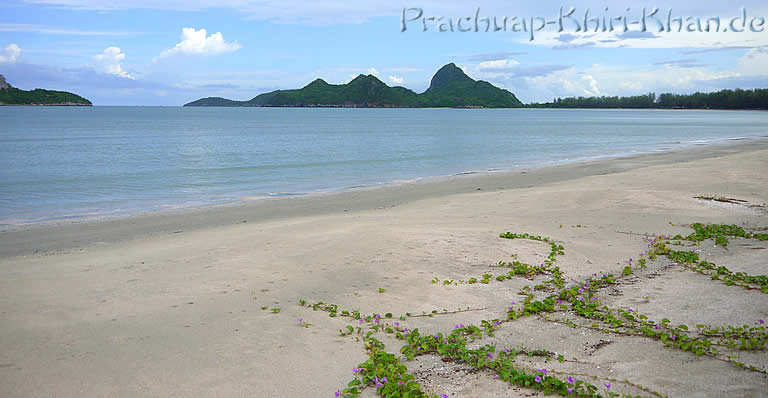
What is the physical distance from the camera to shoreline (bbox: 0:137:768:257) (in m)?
11.6

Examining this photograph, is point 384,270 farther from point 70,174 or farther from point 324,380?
point 70,174

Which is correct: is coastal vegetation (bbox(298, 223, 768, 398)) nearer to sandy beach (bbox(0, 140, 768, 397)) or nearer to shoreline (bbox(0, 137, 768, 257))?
sandy beach (bbox(0, 140, 768, 397))

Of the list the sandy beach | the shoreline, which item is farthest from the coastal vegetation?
the shoreline

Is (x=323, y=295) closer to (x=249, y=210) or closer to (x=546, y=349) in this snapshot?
(x=546, y=349)

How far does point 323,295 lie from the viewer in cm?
702

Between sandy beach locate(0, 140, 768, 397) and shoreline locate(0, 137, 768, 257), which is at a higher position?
sandy beach locate(0, 140, 768, 397)

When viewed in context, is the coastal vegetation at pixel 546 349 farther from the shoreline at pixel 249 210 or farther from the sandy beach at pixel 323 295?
the shoreline at pixel 249 210

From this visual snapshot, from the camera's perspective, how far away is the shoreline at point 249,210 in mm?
11609

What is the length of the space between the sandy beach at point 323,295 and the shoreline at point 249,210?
5.8 inches

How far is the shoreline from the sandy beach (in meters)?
0.15

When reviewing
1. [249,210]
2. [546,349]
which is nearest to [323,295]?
[546,349]

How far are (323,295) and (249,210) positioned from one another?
898 centimetres

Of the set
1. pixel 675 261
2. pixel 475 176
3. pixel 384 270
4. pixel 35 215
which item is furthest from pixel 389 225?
pixel 475 176

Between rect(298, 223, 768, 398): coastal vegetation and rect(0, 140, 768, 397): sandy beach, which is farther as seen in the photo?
rect(0, 140, 768, 397): sandy beach
